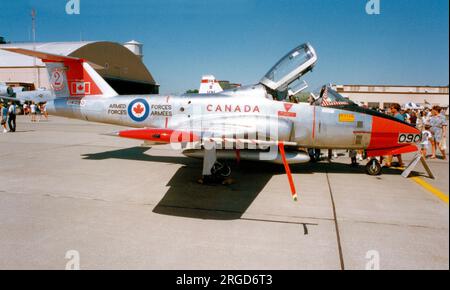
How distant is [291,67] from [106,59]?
118ft

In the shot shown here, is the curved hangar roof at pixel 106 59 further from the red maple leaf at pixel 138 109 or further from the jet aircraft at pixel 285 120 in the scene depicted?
the jet aircraft at pixel 285 120

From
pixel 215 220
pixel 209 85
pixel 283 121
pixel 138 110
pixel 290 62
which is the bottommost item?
pixel 215 220

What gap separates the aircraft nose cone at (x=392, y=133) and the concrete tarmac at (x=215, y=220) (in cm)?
92

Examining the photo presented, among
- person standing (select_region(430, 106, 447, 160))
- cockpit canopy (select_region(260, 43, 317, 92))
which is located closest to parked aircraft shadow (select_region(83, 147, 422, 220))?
cockpit canopy (select_region(260, 43, 317, 92))

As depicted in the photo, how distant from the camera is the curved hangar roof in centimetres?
3481

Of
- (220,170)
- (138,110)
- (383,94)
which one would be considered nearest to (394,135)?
(220,170)

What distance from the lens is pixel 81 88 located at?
846 centimetres

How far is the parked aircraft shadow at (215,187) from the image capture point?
477 cm

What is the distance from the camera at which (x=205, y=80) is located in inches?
779

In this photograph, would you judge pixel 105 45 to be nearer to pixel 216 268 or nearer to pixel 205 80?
pixel 205 80

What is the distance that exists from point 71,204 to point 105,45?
121ft

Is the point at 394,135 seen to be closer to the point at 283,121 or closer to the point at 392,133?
the point at 392,133

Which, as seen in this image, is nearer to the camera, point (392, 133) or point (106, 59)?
point (392, 133)
